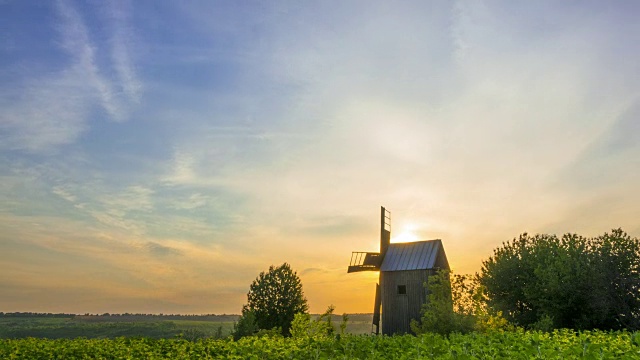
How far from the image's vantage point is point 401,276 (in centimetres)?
4216

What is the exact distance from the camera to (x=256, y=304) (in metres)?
36.6

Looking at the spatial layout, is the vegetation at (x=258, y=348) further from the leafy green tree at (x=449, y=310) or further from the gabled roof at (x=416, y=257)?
the gabled roof at (x=416, y=257)

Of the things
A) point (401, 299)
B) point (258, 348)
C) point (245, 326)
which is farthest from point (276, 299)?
point (258, 348)

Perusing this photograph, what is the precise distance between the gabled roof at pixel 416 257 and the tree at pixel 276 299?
1009 cm

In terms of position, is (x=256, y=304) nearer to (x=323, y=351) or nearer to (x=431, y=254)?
(x=431, y=254)

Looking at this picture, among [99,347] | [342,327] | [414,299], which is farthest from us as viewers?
[414,299]

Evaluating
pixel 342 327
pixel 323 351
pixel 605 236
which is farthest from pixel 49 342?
pixel 605 236

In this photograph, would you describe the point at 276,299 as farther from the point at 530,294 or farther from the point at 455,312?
the point at 530,294

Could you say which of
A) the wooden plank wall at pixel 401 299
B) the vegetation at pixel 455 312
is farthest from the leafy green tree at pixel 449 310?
the wooden plank wall at pixel 401 299

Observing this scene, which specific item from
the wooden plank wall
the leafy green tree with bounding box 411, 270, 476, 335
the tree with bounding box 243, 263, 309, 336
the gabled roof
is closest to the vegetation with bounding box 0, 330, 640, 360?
the leafy green tree with bounding box 411, 270, 476, 335

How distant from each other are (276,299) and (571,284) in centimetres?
2481

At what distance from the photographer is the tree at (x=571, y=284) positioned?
38.2m

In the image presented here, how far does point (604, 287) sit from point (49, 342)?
129ft

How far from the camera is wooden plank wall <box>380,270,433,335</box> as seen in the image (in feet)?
132
